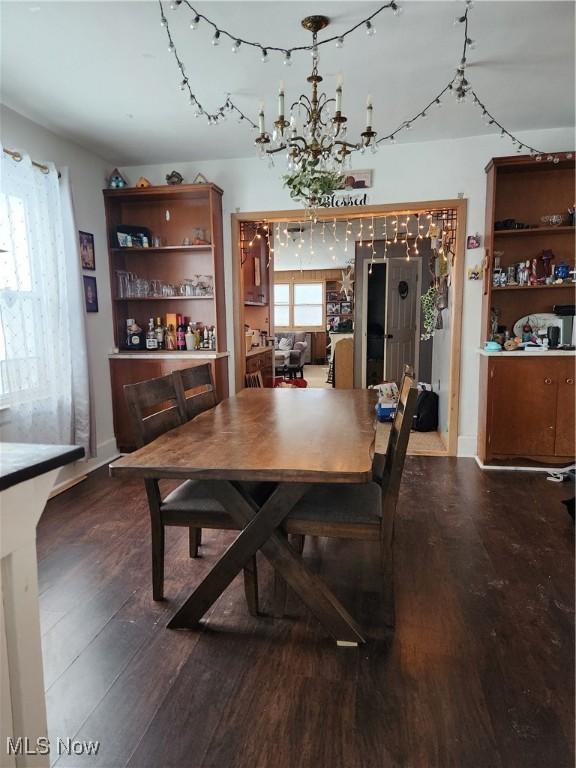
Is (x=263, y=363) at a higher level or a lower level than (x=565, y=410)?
higher

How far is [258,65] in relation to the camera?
2.38 metres

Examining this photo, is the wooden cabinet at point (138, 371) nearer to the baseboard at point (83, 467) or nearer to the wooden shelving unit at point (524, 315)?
the baseboard at point (83, 467)

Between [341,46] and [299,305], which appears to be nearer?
[341,46]

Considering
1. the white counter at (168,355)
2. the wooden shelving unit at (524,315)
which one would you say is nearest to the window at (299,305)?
the white counter at (168,355)

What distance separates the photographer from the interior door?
676cm

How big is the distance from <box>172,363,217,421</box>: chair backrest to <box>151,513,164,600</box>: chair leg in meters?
0.50

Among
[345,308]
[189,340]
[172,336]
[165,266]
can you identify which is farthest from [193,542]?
[345,308]

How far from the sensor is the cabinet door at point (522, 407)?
3227mm

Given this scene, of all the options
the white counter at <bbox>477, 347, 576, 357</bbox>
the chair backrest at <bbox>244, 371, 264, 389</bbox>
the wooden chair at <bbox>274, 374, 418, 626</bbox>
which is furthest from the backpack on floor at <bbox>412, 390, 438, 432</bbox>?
the wooden chair at <bbox>274, 374, 418, 626</bbox>

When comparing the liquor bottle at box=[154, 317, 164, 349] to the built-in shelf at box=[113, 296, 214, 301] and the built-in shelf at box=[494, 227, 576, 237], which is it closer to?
the built-in shelf at box=[113, 296, 214, 301]

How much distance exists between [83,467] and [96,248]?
1.79 meters

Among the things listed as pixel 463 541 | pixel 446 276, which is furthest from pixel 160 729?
pixel 446 276

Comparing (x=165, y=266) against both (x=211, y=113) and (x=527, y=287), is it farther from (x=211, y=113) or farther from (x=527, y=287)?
(x=527, y=287)

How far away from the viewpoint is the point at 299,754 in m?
1.18
